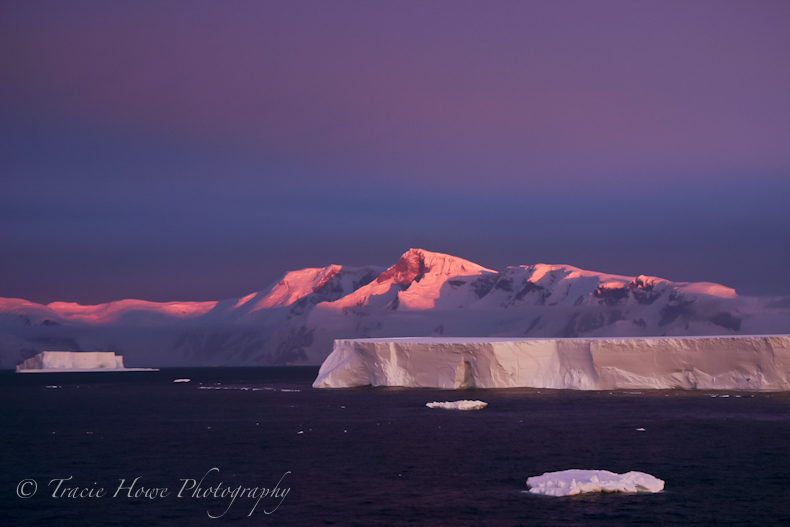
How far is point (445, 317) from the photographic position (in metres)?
164

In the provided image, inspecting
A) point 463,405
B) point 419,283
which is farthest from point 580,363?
point 419,283

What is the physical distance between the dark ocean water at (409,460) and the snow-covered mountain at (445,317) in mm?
97494

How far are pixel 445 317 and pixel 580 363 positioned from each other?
398 ft

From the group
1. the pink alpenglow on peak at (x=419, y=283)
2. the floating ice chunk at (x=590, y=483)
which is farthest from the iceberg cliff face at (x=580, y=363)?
the pink alpenglow on peak at (x=419, y=283)

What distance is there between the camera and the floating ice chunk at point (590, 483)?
16469mm

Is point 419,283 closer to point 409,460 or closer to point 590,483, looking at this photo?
point 409,460

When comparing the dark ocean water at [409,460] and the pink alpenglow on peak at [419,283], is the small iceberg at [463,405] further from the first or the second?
the pink alpenglow on peak at [419,283]

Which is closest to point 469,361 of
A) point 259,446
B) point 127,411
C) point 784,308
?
point 127,411

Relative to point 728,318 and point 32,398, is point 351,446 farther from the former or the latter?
point 728,318

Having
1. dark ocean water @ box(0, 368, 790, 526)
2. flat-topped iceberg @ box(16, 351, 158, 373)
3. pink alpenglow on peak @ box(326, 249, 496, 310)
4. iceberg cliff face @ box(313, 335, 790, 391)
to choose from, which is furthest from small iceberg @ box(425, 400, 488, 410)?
pink alpenglow on peak @ box(326, 249, 496, 310)

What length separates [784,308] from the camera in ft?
385

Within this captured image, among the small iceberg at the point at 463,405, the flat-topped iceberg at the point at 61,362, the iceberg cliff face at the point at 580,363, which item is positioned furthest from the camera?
the flat-topped iceberg at the point at 61,362

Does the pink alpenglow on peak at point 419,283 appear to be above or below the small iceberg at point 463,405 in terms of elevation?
below

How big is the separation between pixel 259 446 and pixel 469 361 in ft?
68.7
